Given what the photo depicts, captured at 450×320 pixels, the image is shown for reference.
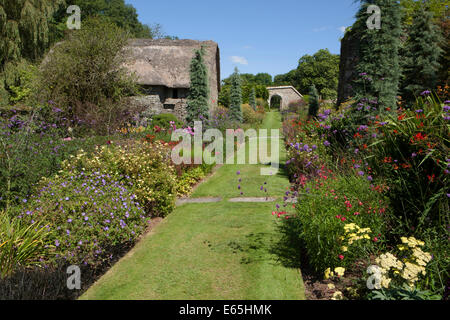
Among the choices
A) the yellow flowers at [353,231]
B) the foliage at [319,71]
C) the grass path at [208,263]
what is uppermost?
the foliage at [319,71]

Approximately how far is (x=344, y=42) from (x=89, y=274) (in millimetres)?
22042

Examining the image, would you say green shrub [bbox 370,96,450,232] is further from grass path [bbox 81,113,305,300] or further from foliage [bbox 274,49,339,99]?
foliage [bbox 274,49,339,99]

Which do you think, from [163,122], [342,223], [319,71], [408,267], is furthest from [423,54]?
[319,71]

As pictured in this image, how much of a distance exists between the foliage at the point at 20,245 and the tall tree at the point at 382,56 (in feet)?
26.6

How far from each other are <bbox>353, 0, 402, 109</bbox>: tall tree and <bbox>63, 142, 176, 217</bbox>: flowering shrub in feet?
19.3

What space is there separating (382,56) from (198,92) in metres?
9.09

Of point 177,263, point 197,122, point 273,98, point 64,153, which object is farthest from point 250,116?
point 273,98

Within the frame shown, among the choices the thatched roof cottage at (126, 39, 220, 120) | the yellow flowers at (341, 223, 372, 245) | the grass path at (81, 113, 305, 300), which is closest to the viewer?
the yellow flowers at (341, 223, 372, 245)

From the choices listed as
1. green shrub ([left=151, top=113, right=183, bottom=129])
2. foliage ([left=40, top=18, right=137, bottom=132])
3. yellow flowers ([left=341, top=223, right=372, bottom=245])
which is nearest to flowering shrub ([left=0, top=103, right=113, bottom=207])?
Answer: yellow flowers ([left=341, top=223, right=372, bottom=245])

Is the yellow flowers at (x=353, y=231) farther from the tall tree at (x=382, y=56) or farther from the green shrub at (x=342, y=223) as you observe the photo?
the tall tree at (x=382, y=56)

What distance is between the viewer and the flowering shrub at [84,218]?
4.43 metres

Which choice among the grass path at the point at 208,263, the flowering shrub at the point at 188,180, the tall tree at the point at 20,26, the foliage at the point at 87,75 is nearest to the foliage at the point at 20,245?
the grass path at the point at 208,263

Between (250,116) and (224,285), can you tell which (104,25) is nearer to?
(250,116)

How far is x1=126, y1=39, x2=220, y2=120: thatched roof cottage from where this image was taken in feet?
73.2
